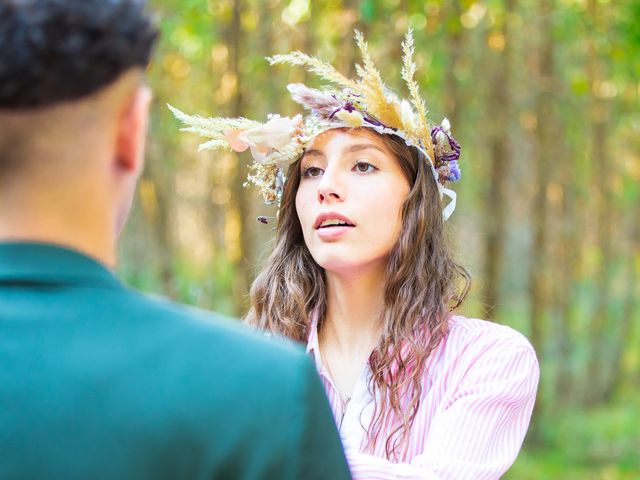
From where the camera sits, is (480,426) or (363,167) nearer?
(480,426)

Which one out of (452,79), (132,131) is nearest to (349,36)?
(452,79)

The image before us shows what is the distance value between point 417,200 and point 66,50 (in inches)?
73.8

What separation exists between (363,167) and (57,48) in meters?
1.79

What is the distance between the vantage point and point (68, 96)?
1.42m

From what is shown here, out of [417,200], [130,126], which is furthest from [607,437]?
[130,126]

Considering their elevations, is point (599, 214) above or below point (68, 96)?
below

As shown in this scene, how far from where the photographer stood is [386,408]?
288 centimetres

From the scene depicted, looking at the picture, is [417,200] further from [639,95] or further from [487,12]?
[639,95]

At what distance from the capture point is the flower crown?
10.2 feet

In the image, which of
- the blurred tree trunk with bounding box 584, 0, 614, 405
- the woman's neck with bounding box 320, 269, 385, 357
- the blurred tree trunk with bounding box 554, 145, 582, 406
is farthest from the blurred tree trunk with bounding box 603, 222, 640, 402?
the woman's neck with bounding box 320, 269, 385, 357

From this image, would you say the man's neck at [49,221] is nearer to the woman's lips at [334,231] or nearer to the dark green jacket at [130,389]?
the dark green jacket at [130,389]

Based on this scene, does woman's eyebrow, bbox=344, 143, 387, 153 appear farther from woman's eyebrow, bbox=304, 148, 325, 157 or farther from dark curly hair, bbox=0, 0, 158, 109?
dark curly hair, bbox=0, 0, 158, 109

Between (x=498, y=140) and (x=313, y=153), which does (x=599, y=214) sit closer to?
(x=498, y=140)

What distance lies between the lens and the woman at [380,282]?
9.10 ft
